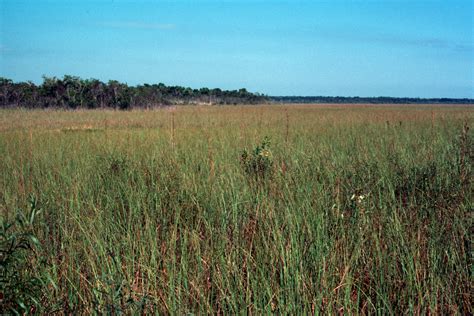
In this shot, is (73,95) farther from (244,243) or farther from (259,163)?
(244,243)

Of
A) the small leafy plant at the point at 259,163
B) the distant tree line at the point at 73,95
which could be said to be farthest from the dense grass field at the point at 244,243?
the distant tree line at the point at 73,95

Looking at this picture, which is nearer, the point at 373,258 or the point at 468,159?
the point at 373,258

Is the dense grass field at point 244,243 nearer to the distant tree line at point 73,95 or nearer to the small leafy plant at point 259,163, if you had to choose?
the small leafy plant at point 259,163

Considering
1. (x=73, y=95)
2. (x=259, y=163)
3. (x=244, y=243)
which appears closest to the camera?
(x=244, y=243)

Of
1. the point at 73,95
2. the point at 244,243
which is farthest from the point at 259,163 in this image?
the point at 73,95

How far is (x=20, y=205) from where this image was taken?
458cm

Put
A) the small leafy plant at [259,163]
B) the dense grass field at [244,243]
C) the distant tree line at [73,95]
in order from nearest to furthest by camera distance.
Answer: the dense grass field at [244,243]
the small leafy plant at [259,163]
the distant tree line at [73,95]

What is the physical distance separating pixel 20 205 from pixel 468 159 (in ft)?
16.7

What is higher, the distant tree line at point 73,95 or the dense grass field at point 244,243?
the distant tree line at point 73,95

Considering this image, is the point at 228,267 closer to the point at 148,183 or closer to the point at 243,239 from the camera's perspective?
the point at 243,239

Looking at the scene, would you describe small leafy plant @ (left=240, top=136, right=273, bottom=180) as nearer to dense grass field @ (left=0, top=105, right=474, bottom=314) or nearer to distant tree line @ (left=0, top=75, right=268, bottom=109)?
dense grass field @ (left=0, top=105, right=474, bottom=314)

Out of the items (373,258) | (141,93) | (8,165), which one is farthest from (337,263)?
(141,93)

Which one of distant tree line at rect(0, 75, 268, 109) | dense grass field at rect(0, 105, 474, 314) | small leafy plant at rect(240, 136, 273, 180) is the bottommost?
dense grass field at rect(0, 105, 474, 314)

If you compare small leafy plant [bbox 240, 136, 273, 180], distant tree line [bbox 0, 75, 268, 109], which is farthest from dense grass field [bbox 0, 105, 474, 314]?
distant tree line [bbox 0, 75, 268, 109]
